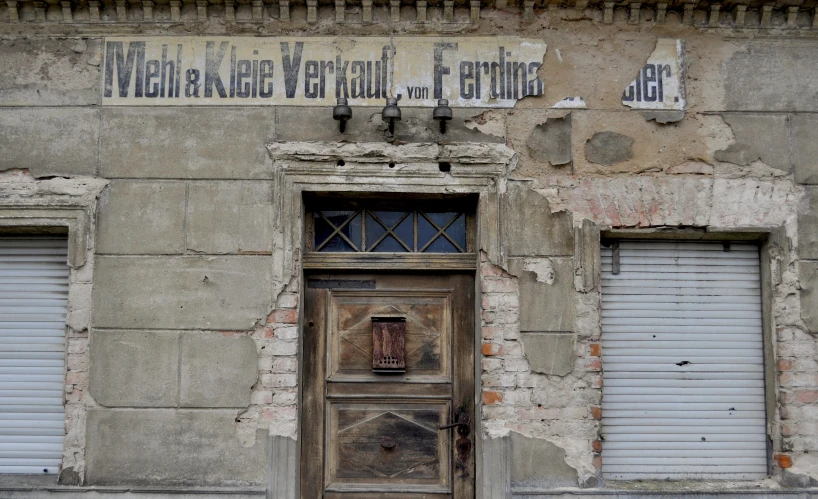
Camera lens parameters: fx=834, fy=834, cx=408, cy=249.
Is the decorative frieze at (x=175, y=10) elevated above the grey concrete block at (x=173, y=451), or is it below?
above

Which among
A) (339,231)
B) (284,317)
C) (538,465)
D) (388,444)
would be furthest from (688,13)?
(388,444)

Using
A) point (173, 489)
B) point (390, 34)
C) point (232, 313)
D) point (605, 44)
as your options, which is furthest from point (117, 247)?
point (605, 44)

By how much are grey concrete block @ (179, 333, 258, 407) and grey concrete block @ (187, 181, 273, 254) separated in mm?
615

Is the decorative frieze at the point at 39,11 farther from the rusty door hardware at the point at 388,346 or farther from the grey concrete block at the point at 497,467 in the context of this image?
the grey concrete block at the point at 497,467

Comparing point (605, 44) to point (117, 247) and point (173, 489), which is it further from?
point (173, 489)

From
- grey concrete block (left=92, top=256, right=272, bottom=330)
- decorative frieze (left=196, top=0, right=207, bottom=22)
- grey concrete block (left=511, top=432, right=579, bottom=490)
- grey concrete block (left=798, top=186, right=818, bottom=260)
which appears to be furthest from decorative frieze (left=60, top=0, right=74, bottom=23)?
grey concrete block (left=798, top=186, right=818, bottom=260)

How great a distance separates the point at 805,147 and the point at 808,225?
548mm

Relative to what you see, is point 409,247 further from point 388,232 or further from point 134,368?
point 134,368

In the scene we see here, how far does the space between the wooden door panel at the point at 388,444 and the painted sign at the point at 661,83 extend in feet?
8.25

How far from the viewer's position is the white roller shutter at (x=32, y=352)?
18.7 ft

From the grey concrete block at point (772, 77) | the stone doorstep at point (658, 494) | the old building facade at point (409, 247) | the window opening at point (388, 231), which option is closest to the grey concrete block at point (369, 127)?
the old building facade at point (409, 247)

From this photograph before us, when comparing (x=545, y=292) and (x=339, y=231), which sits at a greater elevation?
(x=339, y=231)

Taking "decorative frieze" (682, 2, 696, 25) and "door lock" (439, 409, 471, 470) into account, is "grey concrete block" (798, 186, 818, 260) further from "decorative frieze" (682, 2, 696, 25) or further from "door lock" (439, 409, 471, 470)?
"door lock" (439, 409, 471, 470)

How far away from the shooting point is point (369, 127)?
228 inches
